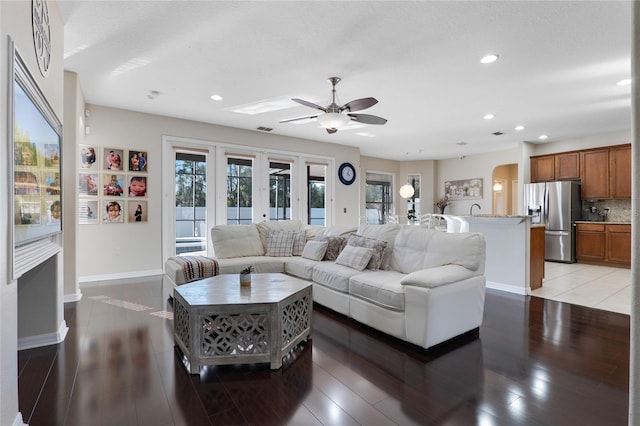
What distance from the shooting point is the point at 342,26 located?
282cm

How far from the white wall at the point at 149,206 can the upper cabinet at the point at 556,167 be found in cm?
673

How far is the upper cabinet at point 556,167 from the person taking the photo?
23.0 feet

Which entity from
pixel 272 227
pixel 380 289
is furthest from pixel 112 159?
pixel 380 289

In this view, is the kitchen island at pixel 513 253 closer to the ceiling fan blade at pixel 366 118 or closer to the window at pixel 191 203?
the ceiling fan blade at pixel 366 118

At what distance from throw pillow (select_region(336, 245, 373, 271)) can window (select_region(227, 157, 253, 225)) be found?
3.26 metres

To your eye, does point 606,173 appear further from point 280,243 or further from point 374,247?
point 280,243

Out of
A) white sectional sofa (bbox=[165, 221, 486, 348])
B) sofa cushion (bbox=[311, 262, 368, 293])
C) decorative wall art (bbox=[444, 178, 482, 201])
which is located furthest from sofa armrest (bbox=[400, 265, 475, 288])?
decorative wall art (bbox=[444, 178, 482, 201])

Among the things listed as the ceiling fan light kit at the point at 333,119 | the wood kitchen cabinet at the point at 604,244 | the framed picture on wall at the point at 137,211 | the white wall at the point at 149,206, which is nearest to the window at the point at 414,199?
the wood kitchen cabinet at the point at 604,244

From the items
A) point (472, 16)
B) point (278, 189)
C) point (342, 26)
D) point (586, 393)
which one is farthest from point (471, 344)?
point (278, 189)

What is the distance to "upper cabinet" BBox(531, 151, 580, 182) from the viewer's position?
23.0 ft

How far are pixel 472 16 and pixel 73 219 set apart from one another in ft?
14.8

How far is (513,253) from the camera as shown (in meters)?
4.42

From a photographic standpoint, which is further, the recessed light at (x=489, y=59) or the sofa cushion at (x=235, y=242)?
the sofa cushion at (x=235, y=242)

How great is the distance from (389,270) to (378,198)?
21.8ft
